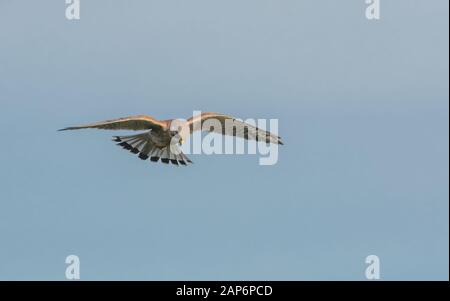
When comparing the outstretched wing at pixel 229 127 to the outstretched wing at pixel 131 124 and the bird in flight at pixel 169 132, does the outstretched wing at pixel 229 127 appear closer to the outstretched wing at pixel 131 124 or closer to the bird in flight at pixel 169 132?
the bird in flight at pixel 169 132

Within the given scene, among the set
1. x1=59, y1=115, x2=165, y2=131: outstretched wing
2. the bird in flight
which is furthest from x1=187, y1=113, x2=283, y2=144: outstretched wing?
x1=59, y1=115, x2=165, y2=131: outstretched wing

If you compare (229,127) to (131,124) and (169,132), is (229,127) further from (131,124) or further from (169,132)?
(131,124)

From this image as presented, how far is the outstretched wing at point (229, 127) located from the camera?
23094 mm

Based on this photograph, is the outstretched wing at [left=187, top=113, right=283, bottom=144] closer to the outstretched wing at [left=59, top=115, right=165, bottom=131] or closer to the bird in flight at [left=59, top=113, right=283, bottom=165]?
the bird in flight at [left=59, top=113, right=283, bottom=165]

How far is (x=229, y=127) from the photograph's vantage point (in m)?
23.6

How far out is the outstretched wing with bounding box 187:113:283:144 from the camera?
23094mm

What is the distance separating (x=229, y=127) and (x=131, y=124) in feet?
6.94

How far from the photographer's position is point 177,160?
2377 centimetres

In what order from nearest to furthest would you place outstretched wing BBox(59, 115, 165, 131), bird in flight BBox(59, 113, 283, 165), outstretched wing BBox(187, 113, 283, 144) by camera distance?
outstretched wing BBox(59, 115, 165, 131) → bird in flight BBox(59, 113, 283, 165) → outstretched wing BBox(187, 113, 283, 144)

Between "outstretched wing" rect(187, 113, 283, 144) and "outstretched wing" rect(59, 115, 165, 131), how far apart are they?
2.33ft

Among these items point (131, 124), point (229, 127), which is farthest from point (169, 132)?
point (229, 127)
